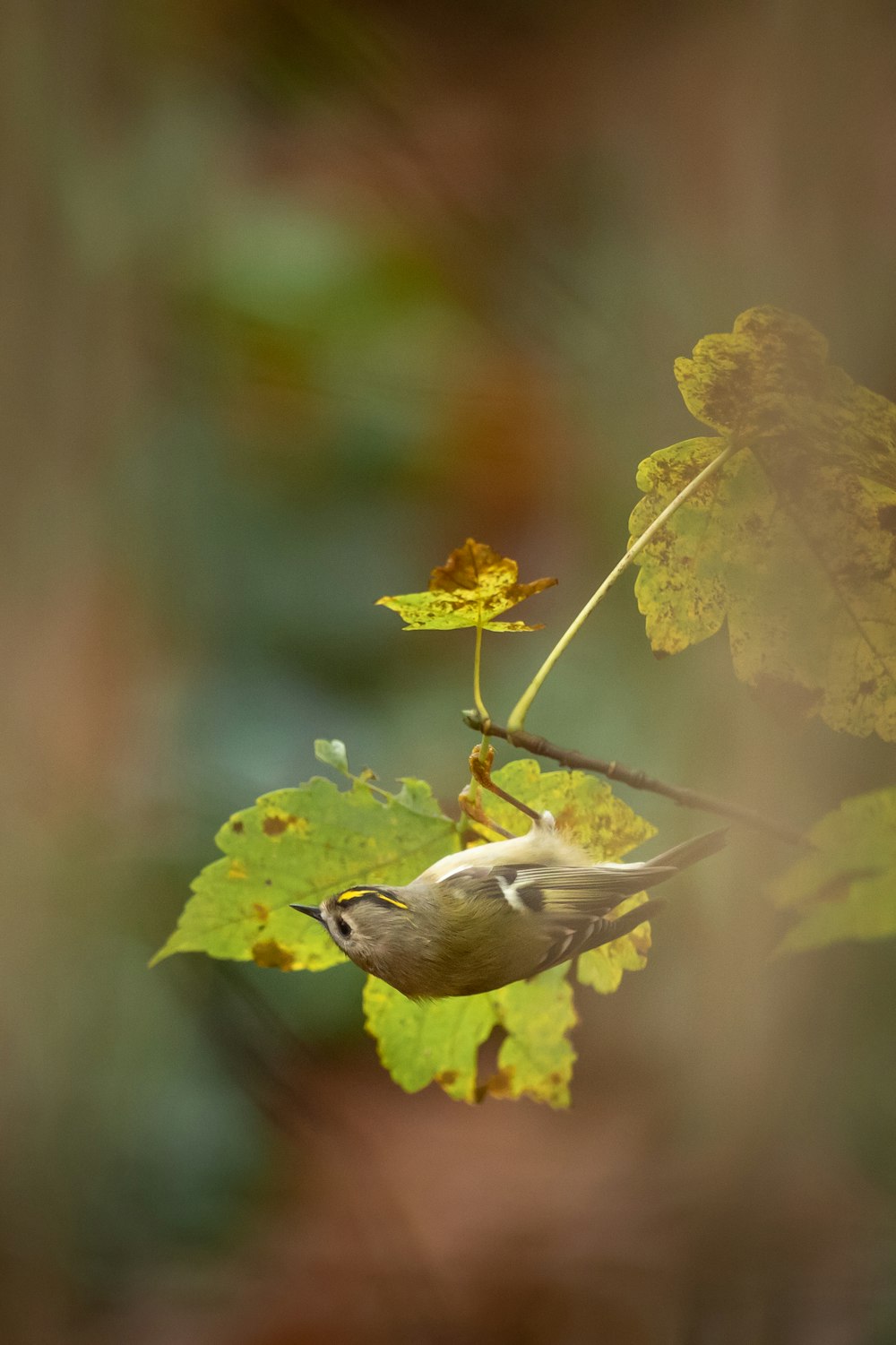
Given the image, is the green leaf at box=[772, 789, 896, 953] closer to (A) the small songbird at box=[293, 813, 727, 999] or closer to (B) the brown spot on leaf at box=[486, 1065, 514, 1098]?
(A) the small songbird at box=[293, 813, 727, 999]

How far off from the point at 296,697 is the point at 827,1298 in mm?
899

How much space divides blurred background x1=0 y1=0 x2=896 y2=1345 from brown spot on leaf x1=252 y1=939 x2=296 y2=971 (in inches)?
9.5

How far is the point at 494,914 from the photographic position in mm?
354

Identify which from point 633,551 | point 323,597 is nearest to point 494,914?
point 633,551

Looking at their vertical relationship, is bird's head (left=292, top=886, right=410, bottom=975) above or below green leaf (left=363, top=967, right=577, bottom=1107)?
above

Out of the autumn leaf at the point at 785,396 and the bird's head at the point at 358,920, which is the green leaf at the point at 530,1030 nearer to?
the bird's head at the point at 358,920

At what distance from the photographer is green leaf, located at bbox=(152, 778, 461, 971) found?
0.34m

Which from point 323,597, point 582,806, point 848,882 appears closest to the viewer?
point 848,882

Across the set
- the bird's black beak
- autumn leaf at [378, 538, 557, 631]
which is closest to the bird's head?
the bird's black beak

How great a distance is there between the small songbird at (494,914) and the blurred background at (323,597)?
0.20 m

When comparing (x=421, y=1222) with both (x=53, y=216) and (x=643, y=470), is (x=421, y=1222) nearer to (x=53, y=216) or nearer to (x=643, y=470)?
(x=643, y=470)

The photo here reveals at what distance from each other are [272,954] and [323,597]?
3.20 ft

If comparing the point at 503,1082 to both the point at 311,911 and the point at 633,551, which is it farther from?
the point at 633,551

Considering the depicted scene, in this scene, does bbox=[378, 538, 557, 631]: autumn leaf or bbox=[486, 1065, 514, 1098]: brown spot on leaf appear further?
bbox=[486, 1065, 514, 1098]: brown spot on leaf
